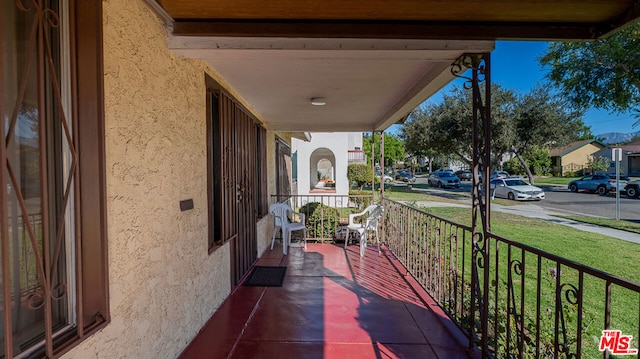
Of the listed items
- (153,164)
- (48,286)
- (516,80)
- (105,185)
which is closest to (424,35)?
(153,164)

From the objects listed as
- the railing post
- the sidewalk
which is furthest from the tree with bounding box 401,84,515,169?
the railing post

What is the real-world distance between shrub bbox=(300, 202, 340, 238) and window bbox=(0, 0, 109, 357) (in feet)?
15.1

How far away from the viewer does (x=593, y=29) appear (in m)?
2.03

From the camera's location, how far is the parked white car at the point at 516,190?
15.0m

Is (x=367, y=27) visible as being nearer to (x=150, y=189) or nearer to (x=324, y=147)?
(x=150, y=189)

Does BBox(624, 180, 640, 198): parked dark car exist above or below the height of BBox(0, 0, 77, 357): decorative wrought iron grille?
below

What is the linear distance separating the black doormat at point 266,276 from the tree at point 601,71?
5.32m

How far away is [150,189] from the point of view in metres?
1.79

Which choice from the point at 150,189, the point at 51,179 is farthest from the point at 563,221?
the point at 51,179

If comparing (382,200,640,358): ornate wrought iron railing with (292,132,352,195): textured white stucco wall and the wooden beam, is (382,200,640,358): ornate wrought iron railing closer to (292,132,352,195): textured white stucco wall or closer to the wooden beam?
the wooden beam

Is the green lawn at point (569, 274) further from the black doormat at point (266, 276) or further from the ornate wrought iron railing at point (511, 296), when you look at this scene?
the black doormat at point (266, 276)

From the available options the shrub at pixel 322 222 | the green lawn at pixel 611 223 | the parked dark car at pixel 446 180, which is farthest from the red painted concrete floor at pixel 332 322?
the parked dark car at pixel 446 180

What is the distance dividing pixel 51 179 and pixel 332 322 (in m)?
2.31

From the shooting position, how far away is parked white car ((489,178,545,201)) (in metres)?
15.0
